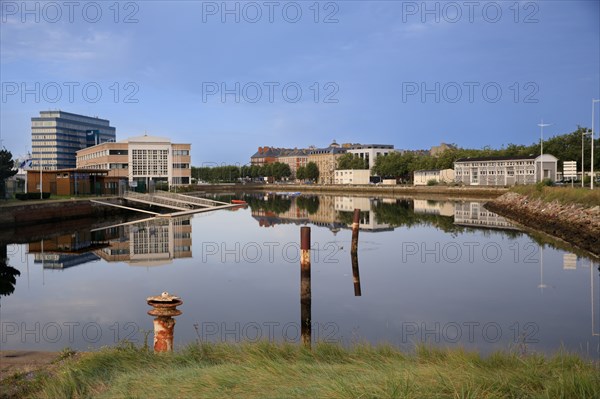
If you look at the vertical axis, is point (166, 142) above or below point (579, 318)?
above

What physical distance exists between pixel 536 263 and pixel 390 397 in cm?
1945

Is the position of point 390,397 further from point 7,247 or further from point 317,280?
point 7,247

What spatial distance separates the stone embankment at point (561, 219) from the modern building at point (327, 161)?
105864mm

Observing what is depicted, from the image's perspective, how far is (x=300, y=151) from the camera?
176 metres

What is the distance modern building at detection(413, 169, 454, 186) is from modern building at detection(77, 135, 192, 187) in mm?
43696

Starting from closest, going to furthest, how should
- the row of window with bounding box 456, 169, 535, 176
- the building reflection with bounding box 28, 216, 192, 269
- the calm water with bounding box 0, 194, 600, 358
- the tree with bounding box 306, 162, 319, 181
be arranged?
1. the calm water with bounding box 0, 194, 600, 358
2. the building reflection with bounding box 28, 216, 192, 269
3. the row of window with bounding box 456, 169, 535, 176
4. the tree with bounding box 306, 162, 319, 181

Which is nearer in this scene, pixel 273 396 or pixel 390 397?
pixel 390 397

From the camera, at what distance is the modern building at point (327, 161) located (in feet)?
515

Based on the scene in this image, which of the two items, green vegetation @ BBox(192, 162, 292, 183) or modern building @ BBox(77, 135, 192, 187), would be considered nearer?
modern building @ BBox(77, 135, 192, 187)

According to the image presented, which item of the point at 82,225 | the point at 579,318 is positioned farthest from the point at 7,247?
the point at 579,318

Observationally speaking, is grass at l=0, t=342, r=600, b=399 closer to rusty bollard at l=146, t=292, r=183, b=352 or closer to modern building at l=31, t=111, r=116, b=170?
rusty bollard at l=146, t=292, r=183, b=352

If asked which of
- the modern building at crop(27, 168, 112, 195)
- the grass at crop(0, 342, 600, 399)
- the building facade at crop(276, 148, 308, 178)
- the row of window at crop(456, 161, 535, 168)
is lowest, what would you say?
the grass at crop(0, 342, 600, 399)

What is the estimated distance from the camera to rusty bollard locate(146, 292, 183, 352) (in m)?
8.09

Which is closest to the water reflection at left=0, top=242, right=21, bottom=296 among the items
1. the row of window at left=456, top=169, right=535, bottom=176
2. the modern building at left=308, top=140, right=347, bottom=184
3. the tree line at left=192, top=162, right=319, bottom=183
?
the row of window at left=456, top=169, right=535, bottom=176
